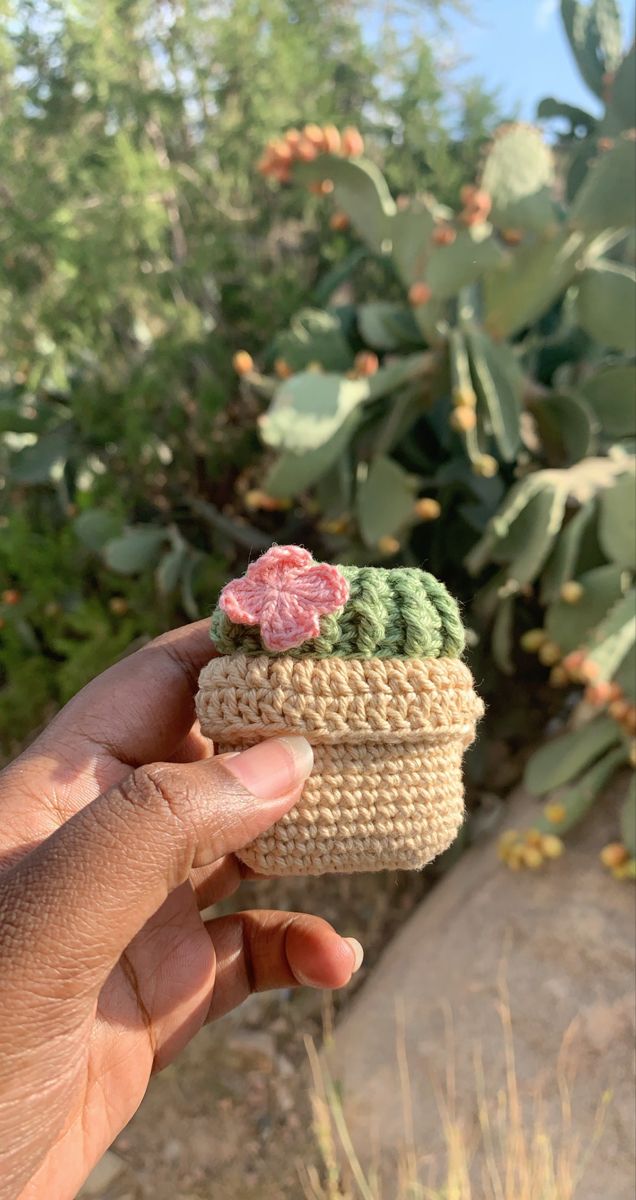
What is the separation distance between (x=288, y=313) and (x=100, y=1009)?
1809 millimetres

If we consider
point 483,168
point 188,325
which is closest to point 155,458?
point 188,325

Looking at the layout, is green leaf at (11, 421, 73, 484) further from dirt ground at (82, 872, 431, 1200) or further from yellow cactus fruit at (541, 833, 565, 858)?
yellow cactus fruit at (541, 833, 565, 858)

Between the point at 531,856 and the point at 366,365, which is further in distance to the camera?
the point at 366,365

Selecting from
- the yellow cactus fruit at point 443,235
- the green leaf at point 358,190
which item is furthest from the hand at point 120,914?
the green leaf at point 358,190

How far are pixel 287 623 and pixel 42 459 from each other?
185 centimetres

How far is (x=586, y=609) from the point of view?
185cm

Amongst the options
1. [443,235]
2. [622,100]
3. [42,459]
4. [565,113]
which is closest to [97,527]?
[42,459]

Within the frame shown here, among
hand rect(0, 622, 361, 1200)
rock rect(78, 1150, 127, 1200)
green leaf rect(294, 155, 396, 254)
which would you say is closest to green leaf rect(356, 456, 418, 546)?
green leaf rect(294, 155, 396, 254)

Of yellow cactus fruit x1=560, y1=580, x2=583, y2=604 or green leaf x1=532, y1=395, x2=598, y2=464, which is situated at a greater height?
green leaf x1=532, y1=395, x2=598, y2=464

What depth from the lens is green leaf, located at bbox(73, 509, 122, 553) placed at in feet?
7.29

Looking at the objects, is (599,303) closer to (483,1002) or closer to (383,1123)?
(483,1002)

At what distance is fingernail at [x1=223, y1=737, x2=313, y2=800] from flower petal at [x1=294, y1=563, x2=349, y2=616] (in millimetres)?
136

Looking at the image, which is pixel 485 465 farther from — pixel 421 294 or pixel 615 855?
pixel 615 855

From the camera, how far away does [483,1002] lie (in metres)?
1.78
